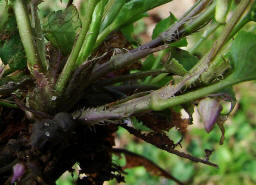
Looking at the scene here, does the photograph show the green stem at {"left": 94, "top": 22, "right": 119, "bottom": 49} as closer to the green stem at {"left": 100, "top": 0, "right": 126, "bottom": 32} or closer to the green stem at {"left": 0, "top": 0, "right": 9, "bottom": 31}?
the green stem at {"left": 100, "top": 0, "right": 126, "bottom": 32}

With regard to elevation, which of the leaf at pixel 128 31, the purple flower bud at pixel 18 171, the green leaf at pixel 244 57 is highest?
the leaf at pixel 128 31

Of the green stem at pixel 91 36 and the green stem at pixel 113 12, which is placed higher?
the green stem at pixel 113 12

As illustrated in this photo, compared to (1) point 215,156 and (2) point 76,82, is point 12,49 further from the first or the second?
(1) point 215,156

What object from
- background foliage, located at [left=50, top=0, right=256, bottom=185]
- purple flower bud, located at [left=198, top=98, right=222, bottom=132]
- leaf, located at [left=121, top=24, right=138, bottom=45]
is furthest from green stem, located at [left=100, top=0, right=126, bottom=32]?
background foliage, located at [left=50, top=0, right=256, bottom=185]

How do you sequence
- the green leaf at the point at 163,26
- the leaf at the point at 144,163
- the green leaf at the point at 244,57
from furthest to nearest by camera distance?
the leaf at the point at 144,163, the green leaf at the point at 163,26, the green leaf at the point at 244,57

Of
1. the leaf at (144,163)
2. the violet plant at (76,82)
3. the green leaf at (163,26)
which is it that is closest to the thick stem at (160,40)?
the violet plant at (76,82)

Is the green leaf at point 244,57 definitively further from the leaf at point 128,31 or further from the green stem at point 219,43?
the leaf at point 128,31
